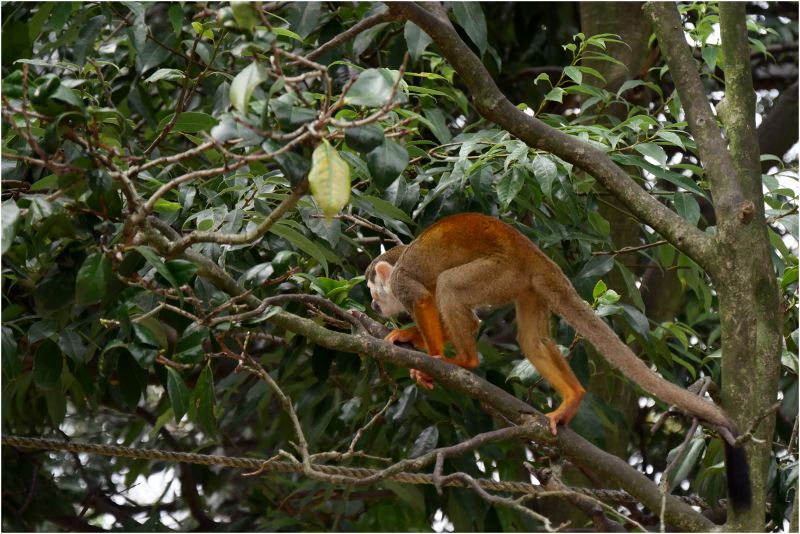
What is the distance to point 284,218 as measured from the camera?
3.57m

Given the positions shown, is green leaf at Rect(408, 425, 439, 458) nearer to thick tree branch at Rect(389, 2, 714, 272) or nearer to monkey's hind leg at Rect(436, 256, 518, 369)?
monkey's hind leg at Rect(436, 256, 518, 369)

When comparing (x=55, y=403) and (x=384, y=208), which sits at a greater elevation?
(x=384, y=208)

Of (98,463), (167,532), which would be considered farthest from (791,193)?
(98,463)

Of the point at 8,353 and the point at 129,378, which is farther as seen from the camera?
the point at 129,378

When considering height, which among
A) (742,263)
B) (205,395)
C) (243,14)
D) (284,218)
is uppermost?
(243,14)

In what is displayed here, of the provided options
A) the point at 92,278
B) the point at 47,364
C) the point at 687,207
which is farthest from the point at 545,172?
the point at 47,364

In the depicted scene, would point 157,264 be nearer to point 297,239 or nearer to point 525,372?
point 297,239

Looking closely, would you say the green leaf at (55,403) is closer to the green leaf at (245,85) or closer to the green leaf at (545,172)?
the green leaf at (545,172)

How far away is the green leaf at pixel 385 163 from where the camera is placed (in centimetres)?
249

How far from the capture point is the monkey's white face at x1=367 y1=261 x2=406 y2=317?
4016mm

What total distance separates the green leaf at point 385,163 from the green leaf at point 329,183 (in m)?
0.37

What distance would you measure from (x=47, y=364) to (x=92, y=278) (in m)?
1.10

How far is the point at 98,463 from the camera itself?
23.2 feet

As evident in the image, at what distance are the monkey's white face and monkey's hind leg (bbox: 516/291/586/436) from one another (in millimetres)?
566
